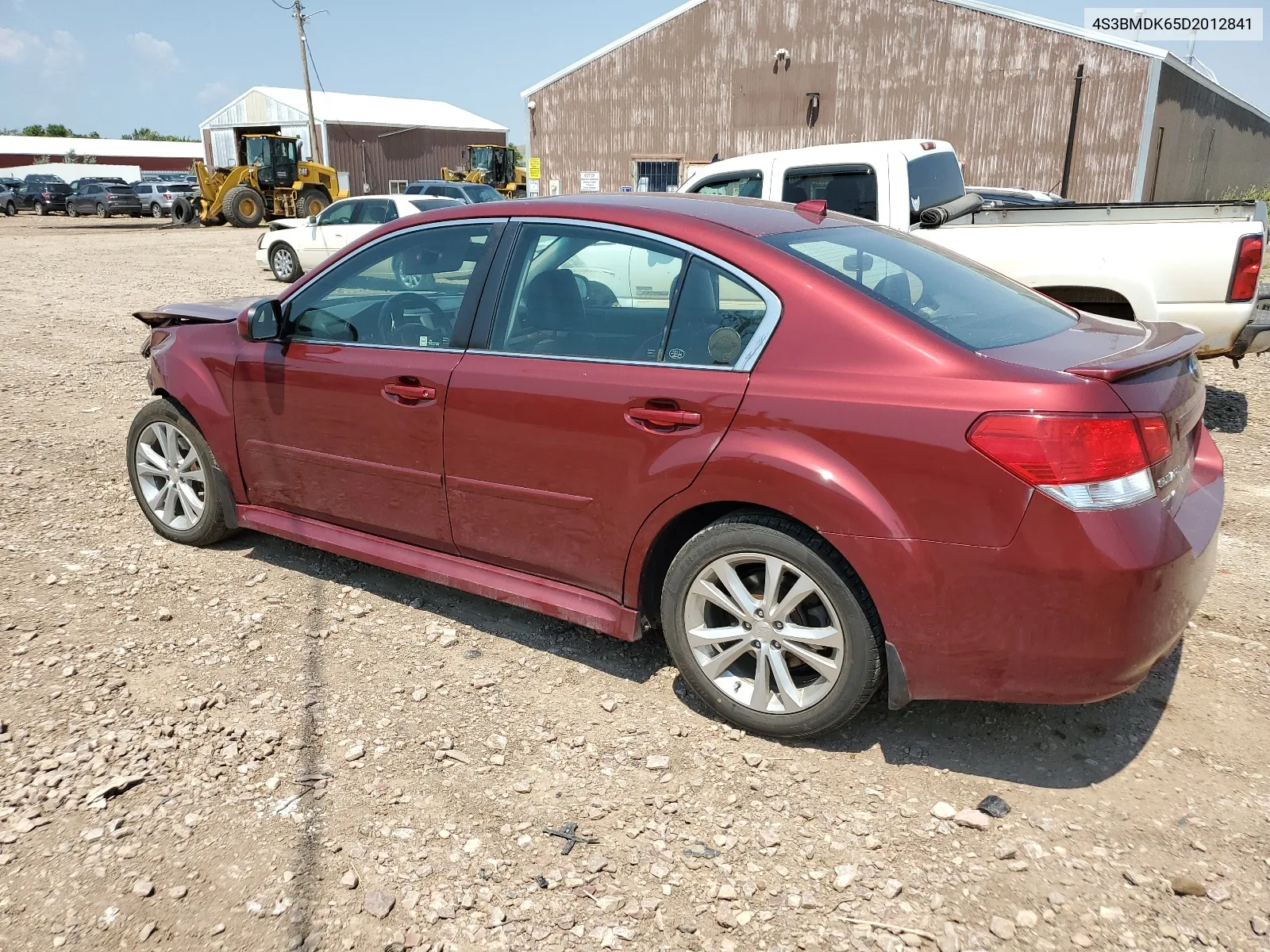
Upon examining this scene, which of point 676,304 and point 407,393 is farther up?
point 676,304

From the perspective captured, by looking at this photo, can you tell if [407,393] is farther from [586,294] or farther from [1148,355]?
[1148,355]

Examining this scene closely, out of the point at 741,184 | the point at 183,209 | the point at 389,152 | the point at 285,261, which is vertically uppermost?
the point at 389,152

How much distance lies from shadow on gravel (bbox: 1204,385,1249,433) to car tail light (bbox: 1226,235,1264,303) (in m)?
0.90

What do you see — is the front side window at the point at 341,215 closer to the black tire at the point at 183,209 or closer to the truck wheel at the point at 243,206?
the truck wheel at the point at 243,206

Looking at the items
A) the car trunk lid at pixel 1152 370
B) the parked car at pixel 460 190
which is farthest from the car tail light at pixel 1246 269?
the parked car at pixel 460 190

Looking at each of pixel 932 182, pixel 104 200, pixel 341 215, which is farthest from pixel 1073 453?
pixel 104 200

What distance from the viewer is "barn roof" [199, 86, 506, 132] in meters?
54.1

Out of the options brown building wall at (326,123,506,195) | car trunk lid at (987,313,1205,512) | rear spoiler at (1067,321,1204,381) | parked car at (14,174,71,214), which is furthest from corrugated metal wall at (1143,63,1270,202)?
parked car at (14,174,71,214)

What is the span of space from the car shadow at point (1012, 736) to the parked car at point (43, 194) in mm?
50609

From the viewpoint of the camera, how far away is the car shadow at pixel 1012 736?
295 cm

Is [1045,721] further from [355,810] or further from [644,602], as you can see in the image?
[355,810]

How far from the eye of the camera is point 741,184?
8.05 metres

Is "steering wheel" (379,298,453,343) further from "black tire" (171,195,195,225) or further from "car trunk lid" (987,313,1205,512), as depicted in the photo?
"black tire" (171,195,195,225)

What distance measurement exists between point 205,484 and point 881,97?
24759 mm
